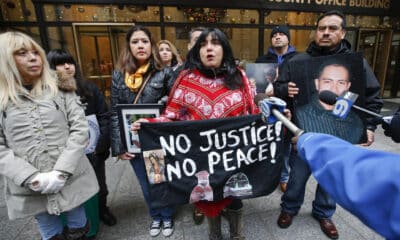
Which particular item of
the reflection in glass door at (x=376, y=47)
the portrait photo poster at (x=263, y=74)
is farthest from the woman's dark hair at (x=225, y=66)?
the reflection in glass door at (x=376, y=47)

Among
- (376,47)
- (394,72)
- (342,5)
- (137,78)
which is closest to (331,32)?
(137,78)

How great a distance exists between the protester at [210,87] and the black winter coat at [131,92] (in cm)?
30

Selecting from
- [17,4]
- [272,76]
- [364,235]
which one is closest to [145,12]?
[17,4]

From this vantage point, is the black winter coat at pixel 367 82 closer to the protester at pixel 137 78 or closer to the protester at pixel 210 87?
the protester at pixel 210 87

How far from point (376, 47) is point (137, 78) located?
29.2ft

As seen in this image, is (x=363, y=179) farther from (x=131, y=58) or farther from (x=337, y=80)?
(x=131, y=58)

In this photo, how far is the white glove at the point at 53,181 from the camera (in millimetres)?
1570

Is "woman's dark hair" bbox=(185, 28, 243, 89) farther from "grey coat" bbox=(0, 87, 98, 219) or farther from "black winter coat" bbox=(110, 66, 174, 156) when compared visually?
"grey coat" bbox=(0, 87, 98, 219)

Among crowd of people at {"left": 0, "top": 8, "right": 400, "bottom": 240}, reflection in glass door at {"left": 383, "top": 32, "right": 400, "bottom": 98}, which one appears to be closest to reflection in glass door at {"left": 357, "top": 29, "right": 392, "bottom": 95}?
reflection in glass door at {"left": 383, "top": 32, "right": 400, "bottom": 98}

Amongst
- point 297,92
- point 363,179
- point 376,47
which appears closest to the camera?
point 363,179

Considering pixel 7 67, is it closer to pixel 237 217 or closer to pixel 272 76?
pixel 237 217

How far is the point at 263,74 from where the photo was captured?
3092 millimetres

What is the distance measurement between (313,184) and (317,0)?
226 inches

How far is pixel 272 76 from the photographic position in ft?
10.00
